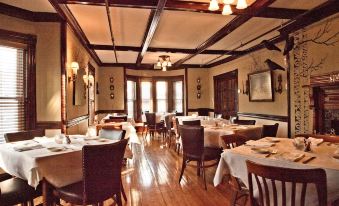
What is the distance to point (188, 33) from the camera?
18.4 ft

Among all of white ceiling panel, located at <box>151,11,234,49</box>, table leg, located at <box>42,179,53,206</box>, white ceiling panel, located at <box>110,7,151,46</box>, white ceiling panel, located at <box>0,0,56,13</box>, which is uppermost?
white ceiling panel, located at <box>151,11,234,49</box>

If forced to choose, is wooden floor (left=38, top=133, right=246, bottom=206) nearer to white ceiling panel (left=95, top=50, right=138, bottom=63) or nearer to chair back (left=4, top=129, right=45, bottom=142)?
chair back (left=4, top=129, right=45, bottom=142)

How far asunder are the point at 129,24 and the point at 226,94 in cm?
546

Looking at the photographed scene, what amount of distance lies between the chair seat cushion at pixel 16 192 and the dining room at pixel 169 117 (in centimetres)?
1

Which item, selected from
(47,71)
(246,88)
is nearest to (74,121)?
(47,71)

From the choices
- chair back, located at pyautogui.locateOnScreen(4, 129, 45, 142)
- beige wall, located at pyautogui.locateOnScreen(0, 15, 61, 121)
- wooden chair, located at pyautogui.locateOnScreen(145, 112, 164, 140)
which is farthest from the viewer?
wooden chair, located at pyautogui.locateOnScreen(145, 112, 164, 140)

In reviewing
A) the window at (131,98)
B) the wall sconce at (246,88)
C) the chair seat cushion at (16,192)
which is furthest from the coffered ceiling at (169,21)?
the window at (131,98)

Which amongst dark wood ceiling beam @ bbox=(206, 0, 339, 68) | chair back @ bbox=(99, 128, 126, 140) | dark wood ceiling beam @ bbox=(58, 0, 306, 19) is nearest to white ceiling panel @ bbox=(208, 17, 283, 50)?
dark wood ceiling beam @ bbox=(206, 0, 339, 68)

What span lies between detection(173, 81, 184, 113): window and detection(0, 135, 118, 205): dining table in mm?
8315

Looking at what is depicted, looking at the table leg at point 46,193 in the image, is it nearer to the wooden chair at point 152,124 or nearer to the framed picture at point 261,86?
the framed picture at point 261,86

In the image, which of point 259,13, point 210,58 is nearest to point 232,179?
point 259,13

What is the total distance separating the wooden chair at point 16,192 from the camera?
2.13 meters

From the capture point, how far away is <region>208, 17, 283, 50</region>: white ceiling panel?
488cm

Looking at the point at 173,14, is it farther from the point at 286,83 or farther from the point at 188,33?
the point at 286,83
